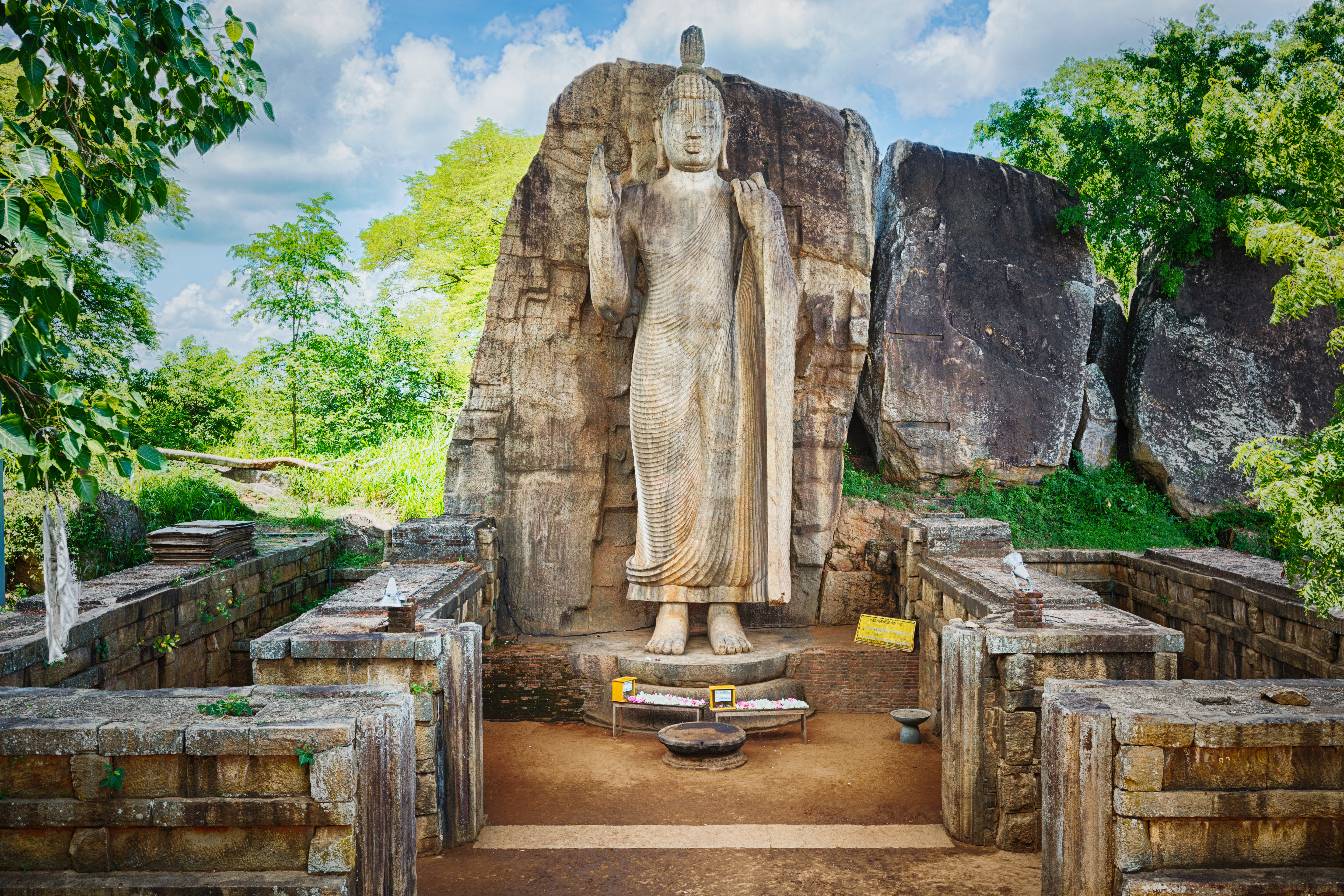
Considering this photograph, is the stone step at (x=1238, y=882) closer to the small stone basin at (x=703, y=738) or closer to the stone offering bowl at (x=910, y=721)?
the small stone basin at (x=703, y=738)

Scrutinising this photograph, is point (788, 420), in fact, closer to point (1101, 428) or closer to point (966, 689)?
point (966, 689)

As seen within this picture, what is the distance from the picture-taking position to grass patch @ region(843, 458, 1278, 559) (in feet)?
29.1

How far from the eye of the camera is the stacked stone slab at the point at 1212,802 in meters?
3.27

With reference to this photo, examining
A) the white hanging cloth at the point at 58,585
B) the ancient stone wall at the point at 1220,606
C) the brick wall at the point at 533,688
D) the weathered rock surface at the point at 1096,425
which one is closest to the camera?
the white hanging cloth at the point at 58,585

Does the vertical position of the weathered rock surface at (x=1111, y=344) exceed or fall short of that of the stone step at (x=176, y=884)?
it exceeds it

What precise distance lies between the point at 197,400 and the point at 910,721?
1236 centimetres

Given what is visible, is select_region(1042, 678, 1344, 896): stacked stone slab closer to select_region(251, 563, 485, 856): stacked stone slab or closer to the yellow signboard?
select_region(251, 563, 485, 856): stacked stone slab

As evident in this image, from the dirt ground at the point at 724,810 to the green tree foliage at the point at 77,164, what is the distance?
2.68 metres

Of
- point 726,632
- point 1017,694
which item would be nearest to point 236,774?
point 1017,694

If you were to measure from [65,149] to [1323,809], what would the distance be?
4582 millimetres

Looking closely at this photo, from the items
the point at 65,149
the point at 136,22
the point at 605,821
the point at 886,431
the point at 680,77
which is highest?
the point at 680,77

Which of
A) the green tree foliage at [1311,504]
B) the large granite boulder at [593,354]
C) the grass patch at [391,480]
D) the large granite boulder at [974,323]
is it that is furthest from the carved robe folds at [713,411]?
the green tree foliage at [1311,504]

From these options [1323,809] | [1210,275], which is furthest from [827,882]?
[1210,275]

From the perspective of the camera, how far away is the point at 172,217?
1277cm
